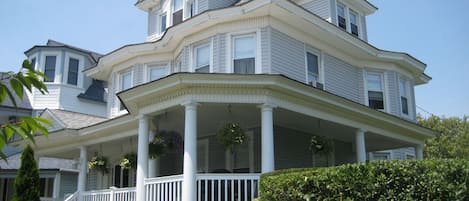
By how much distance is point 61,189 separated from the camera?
23656 mm

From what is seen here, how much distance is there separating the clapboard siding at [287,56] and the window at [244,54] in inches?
23.6

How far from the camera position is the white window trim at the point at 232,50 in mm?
13625

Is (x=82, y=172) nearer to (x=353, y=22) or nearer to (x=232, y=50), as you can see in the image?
(x=232, y=50)

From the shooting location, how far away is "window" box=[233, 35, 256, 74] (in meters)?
13.9

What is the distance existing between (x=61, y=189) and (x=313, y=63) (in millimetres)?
15015

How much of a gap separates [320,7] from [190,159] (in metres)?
9.05

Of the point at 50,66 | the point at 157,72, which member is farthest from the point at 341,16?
the point at 50,66

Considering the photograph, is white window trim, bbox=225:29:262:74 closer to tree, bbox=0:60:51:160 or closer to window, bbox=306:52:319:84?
window, bbox=306:52:319:84

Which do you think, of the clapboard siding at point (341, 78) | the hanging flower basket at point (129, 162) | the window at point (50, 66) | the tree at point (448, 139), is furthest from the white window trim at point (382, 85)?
the tree at point (448, 139)

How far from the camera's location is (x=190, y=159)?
10.6m

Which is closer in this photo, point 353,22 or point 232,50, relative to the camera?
point 232,50

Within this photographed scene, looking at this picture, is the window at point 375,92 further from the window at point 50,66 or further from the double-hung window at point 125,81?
the window at point 50,66

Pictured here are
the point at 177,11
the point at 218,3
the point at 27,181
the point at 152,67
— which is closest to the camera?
the point at 27,181

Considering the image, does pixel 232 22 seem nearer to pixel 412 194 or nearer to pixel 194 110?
pixel 194 110
